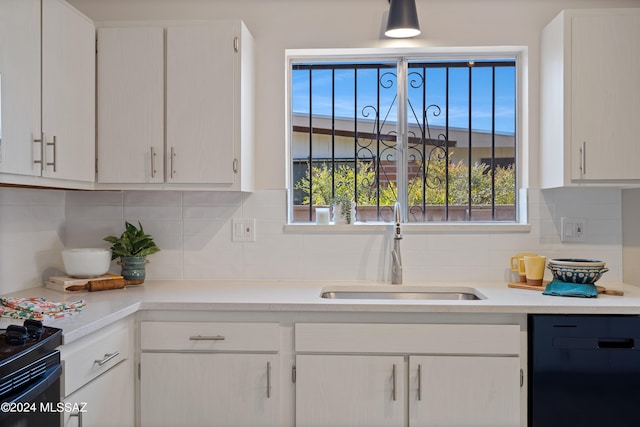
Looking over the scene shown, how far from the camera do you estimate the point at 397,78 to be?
9.53ft

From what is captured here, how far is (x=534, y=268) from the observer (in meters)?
2.49

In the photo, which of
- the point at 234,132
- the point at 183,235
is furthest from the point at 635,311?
the point at 183,235

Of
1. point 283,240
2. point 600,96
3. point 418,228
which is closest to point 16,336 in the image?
point 283,240

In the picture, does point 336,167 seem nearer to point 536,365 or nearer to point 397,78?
point 397,78

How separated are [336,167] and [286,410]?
133 centimetres

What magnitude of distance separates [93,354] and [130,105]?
1.19 meters

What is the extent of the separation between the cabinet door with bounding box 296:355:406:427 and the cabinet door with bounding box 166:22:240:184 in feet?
3.44

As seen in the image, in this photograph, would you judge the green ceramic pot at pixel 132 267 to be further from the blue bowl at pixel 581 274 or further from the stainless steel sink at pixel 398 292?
the blue bowl at pixel 581 274

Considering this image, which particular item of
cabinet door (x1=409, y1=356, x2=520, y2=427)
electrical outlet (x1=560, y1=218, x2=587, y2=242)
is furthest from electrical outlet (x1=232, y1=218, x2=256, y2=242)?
electrical outlet (x1=560, y1=218, x2=587, y2=242)

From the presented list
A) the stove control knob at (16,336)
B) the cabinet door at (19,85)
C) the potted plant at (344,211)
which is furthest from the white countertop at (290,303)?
the cabinet door at (19,85)

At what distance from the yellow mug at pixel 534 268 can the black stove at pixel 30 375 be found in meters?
1.99

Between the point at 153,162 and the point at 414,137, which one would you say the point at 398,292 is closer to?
the point at 414,137

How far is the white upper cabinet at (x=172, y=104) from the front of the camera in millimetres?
2477

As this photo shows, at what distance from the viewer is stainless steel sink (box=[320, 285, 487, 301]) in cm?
263
